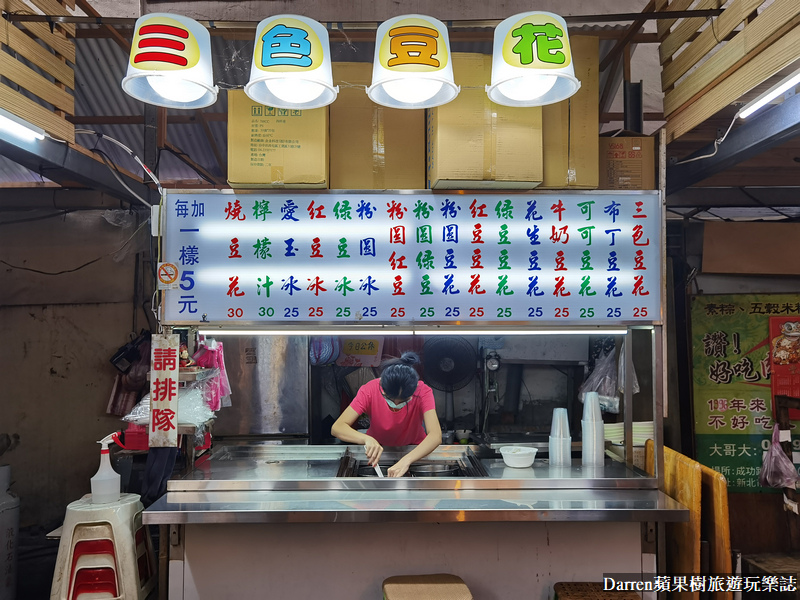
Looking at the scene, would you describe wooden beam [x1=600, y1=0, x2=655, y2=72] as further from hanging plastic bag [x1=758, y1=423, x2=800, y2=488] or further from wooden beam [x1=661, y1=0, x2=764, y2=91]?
hanging plastic bag [x1=758, y1=423, x2=800, y2=488]

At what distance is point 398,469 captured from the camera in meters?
3.03

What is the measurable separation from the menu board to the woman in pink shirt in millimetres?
552

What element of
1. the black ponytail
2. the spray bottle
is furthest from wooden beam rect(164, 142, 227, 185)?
the black ponytail

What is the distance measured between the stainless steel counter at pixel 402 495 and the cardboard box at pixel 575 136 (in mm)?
1534

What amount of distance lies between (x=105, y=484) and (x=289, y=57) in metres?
2.25

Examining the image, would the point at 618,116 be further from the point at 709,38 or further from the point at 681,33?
the point at 709,38

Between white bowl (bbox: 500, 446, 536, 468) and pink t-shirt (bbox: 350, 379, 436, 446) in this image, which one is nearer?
white bowl (bbox: 500, 446, 536, 468)

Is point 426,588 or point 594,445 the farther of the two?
point 594,445

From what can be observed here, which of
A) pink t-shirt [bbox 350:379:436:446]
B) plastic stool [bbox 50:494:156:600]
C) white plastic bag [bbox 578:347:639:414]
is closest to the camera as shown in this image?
plastic stool [bbox 50:494:156:600]

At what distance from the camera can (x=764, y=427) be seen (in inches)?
198

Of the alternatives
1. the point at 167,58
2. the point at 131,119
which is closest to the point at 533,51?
the point at 167,58

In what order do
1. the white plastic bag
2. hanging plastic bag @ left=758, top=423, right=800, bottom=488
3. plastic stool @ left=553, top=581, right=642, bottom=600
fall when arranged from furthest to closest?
hanging plastic bag @ left=758, top=423, right=800, bottom=488 < the white plastic bag < plastic stool @ left=553, top=581, right=642, bottom=600

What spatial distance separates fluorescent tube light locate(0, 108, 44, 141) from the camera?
2.77m

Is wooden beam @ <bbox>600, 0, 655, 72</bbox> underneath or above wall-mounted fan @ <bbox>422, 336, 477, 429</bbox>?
above
